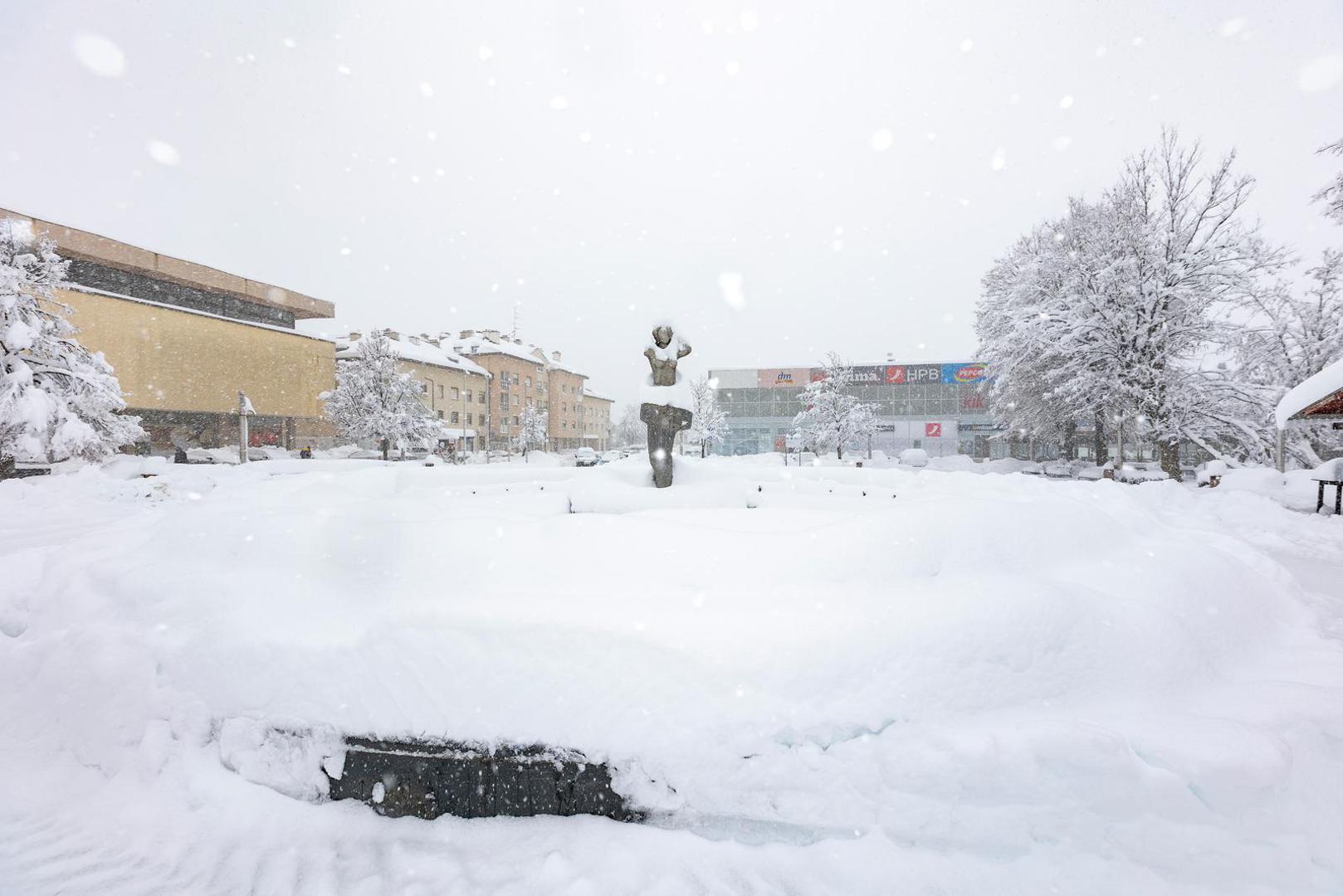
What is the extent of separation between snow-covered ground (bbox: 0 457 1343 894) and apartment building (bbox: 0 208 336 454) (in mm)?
26748

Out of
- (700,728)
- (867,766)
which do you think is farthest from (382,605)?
(867,766)

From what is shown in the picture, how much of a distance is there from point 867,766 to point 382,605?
2194 millimetres

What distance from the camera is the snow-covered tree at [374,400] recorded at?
90.4 ft

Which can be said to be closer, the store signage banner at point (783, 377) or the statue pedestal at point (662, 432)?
the statue pedestal at point (662, 432)

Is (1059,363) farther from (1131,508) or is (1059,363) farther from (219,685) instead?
(219,685)

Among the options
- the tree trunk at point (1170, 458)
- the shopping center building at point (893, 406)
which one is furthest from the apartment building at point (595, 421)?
the tree trunk at point (1170, 458)

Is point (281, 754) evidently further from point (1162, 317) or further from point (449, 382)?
point (449, 382)

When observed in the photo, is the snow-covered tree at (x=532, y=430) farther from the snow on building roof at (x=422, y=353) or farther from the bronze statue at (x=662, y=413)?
the bronze statue at (x=662, y=413)

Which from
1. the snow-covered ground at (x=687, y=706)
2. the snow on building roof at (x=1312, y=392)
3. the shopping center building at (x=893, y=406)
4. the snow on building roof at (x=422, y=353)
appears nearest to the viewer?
the snow-covered ground at (x=687, y=706)

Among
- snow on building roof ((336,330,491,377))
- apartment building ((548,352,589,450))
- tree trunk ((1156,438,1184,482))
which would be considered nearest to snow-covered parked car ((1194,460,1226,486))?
tree trunk ((1156,438,1184,482))

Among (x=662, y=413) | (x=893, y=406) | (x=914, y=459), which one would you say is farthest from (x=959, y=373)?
(x=662, y=413)

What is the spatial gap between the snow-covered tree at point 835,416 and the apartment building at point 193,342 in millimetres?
30044

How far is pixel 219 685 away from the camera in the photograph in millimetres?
2357

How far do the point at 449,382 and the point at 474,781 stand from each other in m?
49.7
